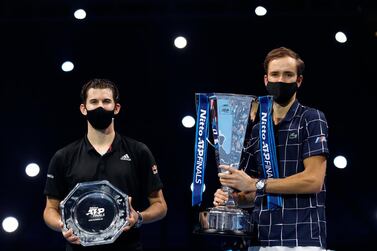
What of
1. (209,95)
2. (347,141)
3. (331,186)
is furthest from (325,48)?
(209,95)

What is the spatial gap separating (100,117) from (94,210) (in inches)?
17.3

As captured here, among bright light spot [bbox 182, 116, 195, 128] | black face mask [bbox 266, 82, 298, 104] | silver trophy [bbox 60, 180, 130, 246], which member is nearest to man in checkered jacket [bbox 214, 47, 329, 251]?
black face mask [bbox 266, 82, 298, 104]

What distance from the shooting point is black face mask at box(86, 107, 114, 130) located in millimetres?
2652

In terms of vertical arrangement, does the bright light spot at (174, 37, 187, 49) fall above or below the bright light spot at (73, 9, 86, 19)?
below

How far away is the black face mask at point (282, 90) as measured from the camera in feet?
7.81

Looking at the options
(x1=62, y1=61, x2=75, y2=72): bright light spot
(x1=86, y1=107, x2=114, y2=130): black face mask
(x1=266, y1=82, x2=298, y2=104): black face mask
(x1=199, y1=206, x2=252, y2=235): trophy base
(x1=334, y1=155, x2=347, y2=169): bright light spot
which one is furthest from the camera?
(x1=62, y1=61, x2=75, y2=72): bright light spot

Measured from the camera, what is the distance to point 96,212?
2.44 metres

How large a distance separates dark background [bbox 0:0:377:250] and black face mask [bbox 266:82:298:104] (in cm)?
115

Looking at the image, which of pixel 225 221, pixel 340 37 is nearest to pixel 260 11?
pixel 340 37

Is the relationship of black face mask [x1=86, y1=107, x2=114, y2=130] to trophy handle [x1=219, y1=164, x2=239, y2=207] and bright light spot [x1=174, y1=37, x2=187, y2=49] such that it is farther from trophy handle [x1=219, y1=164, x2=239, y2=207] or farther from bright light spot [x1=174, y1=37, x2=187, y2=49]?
bright light spot [x1=174, y1=37, x2=187, y2=49]

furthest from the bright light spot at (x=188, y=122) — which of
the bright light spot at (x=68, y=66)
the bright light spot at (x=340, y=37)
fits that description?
the bright light spot at (x=340, y=37)

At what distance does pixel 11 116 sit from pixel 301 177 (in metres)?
2.05

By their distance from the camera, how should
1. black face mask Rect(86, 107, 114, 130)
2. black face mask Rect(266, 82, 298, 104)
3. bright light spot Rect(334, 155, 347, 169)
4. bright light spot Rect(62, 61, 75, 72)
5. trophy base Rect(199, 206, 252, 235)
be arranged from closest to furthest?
trophy base Rect(199, 206, 252, 235)
black face mask Rect(266, 82, 298, 104)
black face mask Rect(86, 107, 114, 130)
bright light spot Rect(334, 155, 347, 169)
bright light spot Rect(62, 61, 75, 72)

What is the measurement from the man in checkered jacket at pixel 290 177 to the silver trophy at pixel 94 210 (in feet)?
1.31
